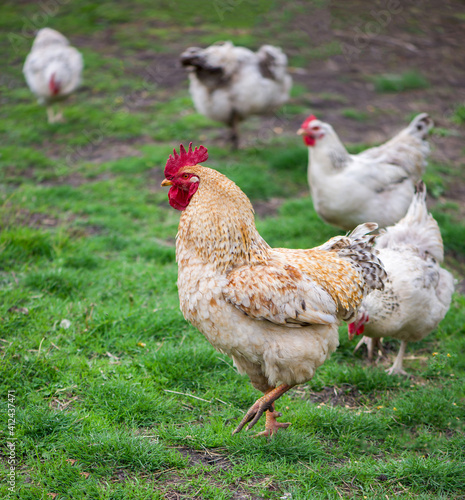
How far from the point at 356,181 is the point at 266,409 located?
3.18m

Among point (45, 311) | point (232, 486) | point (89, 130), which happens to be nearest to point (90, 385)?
point (45, 311)

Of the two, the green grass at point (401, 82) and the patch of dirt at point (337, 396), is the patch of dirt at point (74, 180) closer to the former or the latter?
the patch of dirt at point (337, 396)

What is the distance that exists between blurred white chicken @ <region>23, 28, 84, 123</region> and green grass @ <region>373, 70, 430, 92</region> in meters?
6.30

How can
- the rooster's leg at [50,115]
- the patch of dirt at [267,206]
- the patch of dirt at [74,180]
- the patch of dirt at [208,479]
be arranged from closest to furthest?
1. the patch of dirt at [208,479]
2. the patch of dirt at [267,206]
3. the patch of dirt at [74,180]
4. the rooster's leg at [50,115]

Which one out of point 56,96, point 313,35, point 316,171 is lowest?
point 316,171

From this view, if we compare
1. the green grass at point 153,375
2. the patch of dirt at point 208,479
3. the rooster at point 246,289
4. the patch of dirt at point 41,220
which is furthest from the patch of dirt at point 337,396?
the patch of dirt at point 41,220

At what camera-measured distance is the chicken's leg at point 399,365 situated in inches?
175

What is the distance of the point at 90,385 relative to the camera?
3.74 meters

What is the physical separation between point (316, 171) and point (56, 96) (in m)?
5.36

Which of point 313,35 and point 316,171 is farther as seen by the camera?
point 313,35

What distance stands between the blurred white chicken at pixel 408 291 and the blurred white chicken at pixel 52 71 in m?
6.61

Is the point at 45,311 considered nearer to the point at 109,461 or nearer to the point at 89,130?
the point at 109,461

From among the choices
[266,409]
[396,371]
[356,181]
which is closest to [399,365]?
[396,371]

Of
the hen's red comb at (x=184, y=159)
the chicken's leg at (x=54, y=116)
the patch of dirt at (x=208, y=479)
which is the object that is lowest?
the patch of dirt at (x=208, y=479)
